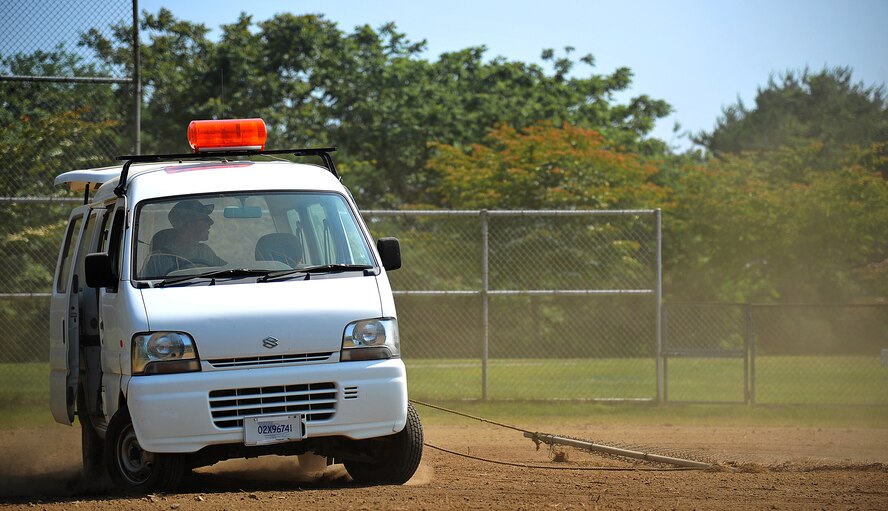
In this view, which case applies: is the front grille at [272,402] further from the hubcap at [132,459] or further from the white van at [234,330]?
the hubcap at [132,459]

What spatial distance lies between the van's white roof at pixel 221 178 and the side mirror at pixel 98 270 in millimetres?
595

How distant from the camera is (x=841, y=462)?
1011cm

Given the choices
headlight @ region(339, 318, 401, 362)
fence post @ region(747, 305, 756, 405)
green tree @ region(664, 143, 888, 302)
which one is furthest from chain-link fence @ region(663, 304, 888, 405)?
headlight @ region(339, 318, 401, 362)

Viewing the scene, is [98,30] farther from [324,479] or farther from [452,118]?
[452,118]

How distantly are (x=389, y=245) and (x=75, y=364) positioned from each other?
265 centimetres

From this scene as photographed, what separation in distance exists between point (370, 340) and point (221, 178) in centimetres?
182

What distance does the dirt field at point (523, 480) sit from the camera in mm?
7242

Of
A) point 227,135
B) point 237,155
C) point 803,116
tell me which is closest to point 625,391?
point 237,155

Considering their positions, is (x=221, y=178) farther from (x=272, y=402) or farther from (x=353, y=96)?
(x=353, y=96)

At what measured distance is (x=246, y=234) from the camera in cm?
838

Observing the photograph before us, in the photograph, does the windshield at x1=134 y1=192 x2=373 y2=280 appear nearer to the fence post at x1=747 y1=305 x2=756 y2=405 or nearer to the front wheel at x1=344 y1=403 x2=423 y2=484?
the front wheel at x1=344 y1=403 x2=423 y2=484

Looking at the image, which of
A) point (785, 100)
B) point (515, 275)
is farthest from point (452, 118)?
point (785, 100)

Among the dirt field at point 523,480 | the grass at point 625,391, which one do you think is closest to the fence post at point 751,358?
the grass at point 625,391

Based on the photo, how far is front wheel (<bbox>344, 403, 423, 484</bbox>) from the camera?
815 cm
